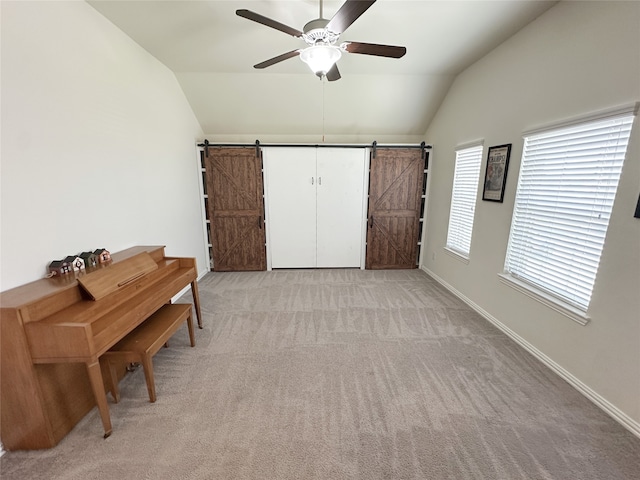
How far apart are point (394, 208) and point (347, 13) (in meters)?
3.34

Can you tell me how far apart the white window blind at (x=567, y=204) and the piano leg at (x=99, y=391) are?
11.0 feet

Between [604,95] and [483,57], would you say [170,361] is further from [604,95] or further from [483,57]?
[483,57]

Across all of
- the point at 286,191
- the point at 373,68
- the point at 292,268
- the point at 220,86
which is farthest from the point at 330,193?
the point at 220,86

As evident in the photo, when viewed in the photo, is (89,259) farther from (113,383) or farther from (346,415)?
(346,415)

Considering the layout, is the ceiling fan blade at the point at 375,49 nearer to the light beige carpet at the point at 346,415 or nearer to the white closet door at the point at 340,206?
the white closet door at the point at 340,206

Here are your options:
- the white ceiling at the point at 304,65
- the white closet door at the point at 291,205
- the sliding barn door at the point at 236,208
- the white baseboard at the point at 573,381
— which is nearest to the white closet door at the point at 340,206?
the white closet door at the point at 291,205

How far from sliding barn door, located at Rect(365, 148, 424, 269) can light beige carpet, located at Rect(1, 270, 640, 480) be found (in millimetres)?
1928

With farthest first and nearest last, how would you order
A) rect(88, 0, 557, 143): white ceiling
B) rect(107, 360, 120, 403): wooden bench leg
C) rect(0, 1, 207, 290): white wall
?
rect(88, 0, 557, 143): white ceiling < rect(107, 360, 120, 403): wooden bench leg < rect(0, 1, 207, 290): white wall

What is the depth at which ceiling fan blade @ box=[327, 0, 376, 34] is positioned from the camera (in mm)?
1398

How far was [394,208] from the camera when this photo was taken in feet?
15.0

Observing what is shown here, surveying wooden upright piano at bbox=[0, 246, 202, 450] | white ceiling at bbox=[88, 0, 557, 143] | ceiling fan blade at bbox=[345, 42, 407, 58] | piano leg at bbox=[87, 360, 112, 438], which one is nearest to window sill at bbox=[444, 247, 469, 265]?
white ceiling at bbox=[88, 0, 557, 143]

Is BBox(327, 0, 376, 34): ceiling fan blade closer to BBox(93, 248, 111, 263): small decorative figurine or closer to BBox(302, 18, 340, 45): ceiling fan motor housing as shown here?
BBox(302, 18, 340, 45): ceiling fan motor housing

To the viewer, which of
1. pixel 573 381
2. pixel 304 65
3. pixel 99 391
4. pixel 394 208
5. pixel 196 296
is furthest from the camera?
pixel 394 208

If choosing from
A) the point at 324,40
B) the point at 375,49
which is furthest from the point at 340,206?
the point at 324,40
